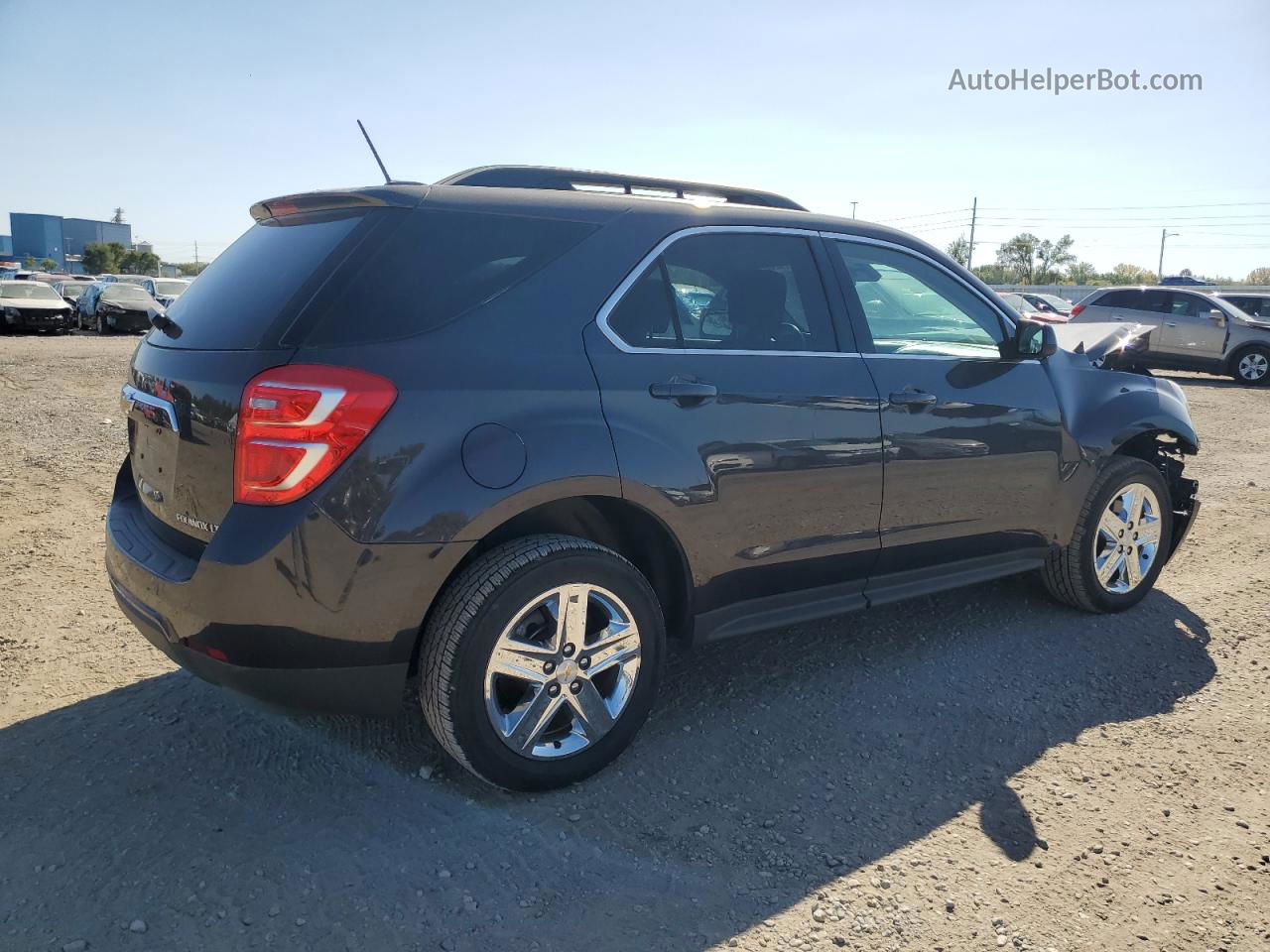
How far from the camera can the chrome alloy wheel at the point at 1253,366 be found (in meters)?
18.0

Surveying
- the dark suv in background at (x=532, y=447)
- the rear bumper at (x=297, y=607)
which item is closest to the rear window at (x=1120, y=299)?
the dark suv in background at (x=532, y=447)

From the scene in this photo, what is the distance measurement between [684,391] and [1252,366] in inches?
741

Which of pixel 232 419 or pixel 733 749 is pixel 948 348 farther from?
pixel 232 419

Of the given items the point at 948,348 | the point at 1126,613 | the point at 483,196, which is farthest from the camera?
the point at 1126,613

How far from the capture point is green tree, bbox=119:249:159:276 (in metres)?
91.8

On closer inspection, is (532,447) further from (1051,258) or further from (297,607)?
(1051,258)

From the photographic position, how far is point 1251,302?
1917cm

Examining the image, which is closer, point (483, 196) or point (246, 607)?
point (246, 607)

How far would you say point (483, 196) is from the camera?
10.1 feet

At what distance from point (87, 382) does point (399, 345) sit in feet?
40.5

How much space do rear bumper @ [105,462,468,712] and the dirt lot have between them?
0.46 meters

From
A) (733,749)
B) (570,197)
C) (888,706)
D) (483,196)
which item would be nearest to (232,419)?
(483,196)

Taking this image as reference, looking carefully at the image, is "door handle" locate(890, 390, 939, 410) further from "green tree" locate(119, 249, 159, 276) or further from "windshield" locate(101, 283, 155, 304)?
"green tree" locate(119, 249, 159, 276)

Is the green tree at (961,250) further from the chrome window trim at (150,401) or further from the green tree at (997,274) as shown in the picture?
the chrome window trim at (150,401)
